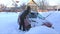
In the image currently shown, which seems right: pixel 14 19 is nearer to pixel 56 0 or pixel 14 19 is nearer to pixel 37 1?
pixel 37 1

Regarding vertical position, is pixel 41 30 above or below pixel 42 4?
below

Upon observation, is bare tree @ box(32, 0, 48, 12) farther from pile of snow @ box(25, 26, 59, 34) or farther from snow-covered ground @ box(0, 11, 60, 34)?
pile of snow @ box(25, 26, 59, 34)

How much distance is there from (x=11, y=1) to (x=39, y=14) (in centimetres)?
36

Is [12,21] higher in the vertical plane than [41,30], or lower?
higher

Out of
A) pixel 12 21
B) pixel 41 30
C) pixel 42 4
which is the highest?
pixel 42 4

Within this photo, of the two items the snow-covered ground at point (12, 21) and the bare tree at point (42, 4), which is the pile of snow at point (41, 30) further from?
the bare tree at point (42, 4)

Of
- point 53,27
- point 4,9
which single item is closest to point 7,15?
point 4,9

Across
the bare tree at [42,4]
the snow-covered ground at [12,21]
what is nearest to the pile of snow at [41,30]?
the snow-covered ground at [12,21]

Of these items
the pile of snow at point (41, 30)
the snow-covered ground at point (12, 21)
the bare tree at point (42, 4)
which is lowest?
the pile of snow at point (41, 30)

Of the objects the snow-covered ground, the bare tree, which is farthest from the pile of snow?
the bare tree

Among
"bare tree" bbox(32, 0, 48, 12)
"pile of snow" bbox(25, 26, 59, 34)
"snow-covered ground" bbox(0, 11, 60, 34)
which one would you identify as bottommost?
"pile of snow" bbox(25, 26, 59, 34)

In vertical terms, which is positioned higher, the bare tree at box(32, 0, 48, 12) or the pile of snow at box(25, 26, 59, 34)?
the bare tree at box(32, 0, 48, 12)

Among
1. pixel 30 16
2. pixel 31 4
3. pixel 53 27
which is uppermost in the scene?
pixel 31 4

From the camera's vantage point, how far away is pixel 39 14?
5.72 ft
